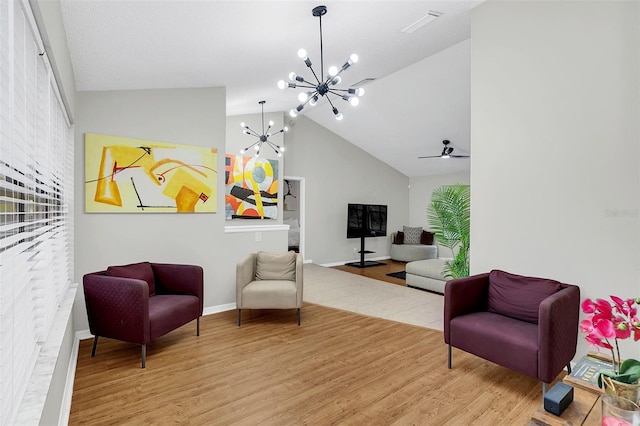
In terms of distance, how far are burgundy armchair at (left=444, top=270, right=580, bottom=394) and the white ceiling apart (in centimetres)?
250

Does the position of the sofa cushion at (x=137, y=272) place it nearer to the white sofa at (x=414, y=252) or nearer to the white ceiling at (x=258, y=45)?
the white ceiling at (x=258, y=45)

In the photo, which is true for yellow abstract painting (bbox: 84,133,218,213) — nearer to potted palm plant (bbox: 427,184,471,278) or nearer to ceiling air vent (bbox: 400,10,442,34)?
ceiling air vent (bbox: 400,10,442,34)

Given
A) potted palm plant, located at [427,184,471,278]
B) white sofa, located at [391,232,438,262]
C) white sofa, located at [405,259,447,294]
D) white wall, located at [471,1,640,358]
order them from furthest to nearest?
white sofa, located at [391,232,438,262], white sofa, located at [405,259,447,294], potted palm plant, located at [427,184,471,278], white wall, located at [471,1,640,358]

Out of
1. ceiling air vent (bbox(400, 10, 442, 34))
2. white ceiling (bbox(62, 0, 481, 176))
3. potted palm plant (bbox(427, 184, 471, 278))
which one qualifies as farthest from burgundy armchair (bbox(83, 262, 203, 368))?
ceiling air vent (bbox(400, 10, 442, 34))

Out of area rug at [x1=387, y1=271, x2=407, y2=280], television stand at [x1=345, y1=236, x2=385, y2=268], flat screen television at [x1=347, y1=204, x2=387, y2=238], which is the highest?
flat screen television at [x1=347, y1=204, x2=387, y2=238]

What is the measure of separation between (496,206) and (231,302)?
3.31 m

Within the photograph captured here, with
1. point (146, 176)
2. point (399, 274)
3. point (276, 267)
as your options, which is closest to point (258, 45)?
point (146, 176)

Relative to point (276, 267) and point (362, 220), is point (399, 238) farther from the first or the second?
point (276, 267)

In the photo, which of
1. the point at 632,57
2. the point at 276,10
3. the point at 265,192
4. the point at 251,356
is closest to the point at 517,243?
the point at 632,57

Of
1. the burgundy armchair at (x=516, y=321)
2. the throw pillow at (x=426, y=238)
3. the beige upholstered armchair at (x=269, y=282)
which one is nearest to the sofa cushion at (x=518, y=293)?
the burgundy armchair at (x=516, y=321)

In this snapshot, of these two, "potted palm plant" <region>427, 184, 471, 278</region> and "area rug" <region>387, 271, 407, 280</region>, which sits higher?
"potted palm plant" <region>427, 184, 471, 278</region>

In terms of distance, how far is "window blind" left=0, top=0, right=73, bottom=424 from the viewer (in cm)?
113

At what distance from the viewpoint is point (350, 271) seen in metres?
Answer: 7.36

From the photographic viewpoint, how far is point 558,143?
9.48 ft
